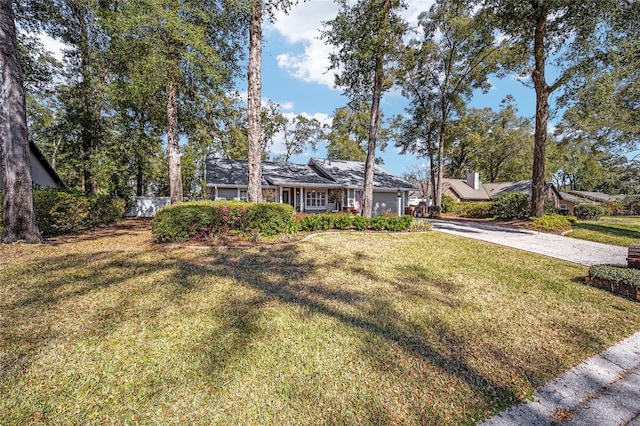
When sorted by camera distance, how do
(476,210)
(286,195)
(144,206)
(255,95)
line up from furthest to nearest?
(476,210)
(144,206)
(286,195)
(255,95)

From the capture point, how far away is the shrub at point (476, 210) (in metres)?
20.1

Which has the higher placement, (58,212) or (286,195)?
(286,195)

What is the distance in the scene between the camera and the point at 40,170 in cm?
1445

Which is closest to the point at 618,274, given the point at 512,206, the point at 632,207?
the point at 512,206

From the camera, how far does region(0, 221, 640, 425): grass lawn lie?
2.25m

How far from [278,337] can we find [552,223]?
573 inches

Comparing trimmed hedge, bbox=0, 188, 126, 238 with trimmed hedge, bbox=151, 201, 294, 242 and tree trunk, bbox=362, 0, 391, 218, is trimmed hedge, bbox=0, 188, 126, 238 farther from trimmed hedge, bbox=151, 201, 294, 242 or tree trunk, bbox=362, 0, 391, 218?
tree trunk, bbox=362, 0, 391, 218

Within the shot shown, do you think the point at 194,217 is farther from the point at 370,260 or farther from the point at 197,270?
the point at 370,260

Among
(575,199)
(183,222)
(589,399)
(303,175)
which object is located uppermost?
(303,175)

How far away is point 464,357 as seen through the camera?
304 cm

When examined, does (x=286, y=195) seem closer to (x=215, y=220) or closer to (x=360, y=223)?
(x=360, y=223)

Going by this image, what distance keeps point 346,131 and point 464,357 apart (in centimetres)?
3105

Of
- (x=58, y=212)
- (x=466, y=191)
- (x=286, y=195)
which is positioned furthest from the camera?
(x=466, y=191)

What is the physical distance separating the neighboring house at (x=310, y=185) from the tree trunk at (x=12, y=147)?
937cm
